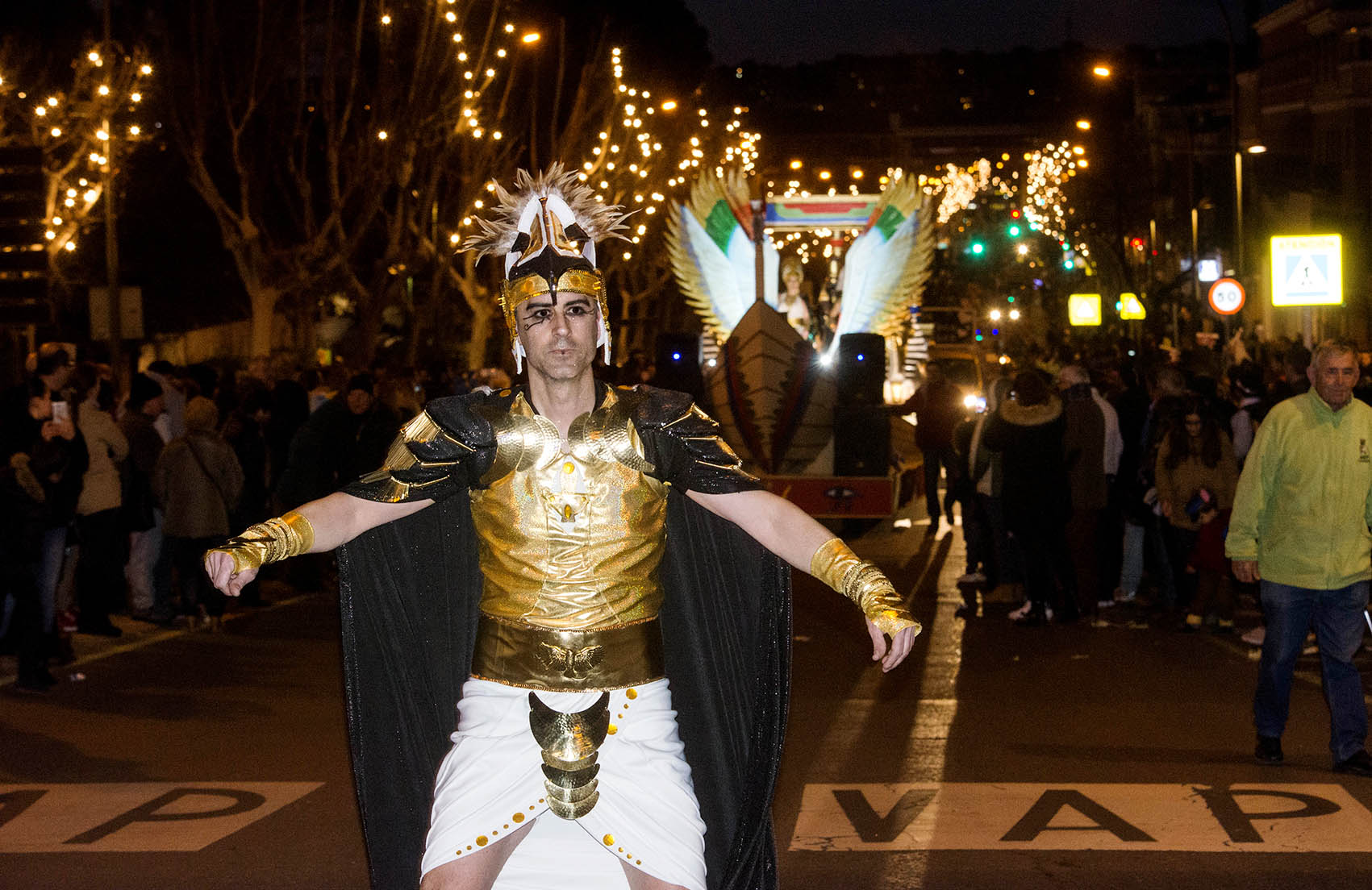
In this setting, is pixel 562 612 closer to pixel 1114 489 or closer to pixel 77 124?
pixel 1114 489

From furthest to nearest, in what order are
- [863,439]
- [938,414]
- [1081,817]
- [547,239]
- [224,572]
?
[863,439] → [938,414] → [1081,817] → [547,239] → [224,572]

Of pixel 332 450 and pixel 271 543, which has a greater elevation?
pixel 271 543

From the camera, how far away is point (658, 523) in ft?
14.7

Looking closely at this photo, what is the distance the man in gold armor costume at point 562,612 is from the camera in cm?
416

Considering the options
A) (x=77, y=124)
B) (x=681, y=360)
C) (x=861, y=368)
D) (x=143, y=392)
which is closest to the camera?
(x=143, y=392)

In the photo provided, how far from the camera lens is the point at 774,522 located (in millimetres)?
4484

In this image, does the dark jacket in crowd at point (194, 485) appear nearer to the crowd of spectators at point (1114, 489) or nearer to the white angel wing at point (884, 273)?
the crowd of spectators at point (1114, 489)

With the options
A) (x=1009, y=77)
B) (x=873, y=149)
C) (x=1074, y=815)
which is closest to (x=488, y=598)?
(x=1074, y=815)

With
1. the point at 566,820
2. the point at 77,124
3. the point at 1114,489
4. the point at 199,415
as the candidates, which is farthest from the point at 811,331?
the point at 566,820

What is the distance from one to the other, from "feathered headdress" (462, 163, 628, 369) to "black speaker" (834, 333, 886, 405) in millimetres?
14061

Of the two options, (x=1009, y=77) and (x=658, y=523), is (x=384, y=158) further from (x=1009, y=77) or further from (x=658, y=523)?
(x=1009, y=77)

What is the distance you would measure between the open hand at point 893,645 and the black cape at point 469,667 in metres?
0.55

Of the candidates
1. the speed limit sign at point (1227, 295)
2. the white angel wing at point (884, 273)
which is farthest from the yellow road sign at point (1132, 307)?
the speed limit sign at point (1227, 295)

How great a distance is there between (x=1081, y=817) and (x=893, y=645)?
11.8 ft
